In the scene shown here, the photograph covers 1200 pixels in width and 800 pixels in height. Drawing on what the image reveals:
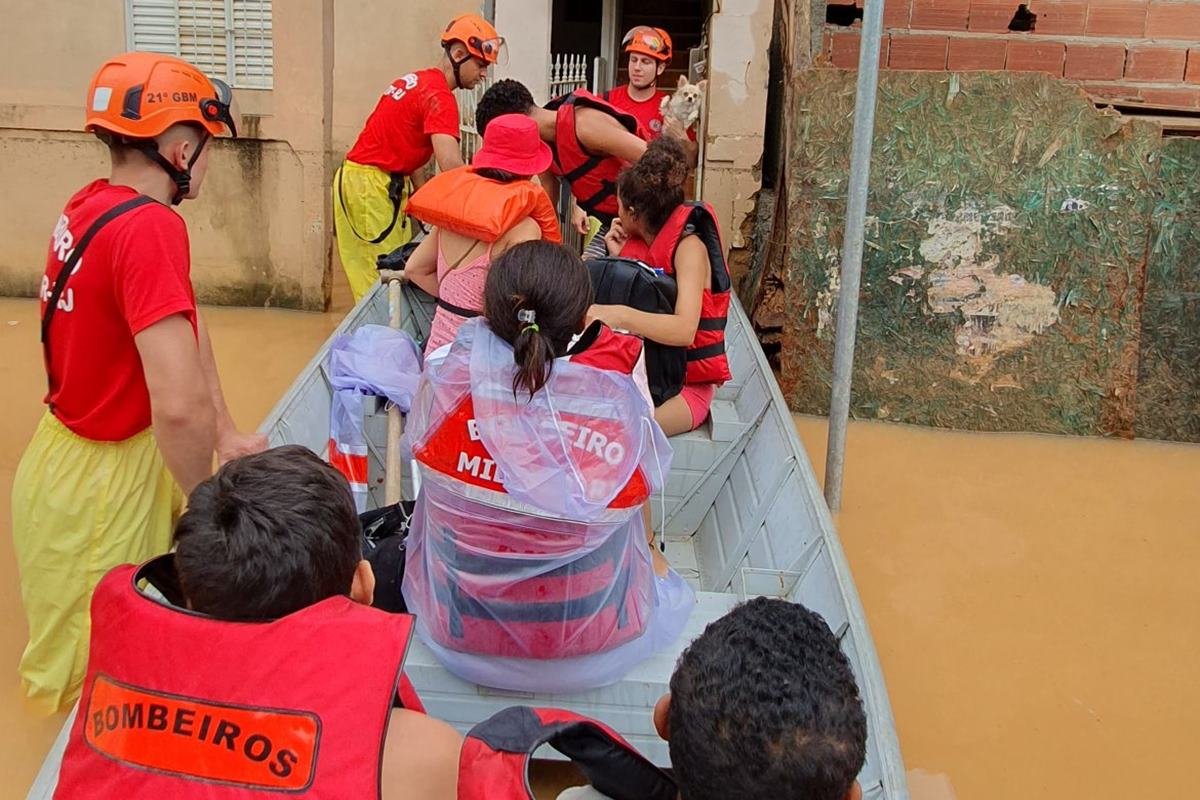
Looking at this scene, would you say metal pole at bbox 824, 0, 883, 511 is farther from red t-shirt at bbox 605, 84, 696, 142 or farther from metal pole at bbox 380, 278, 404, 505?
red t-shirt at bbox 605, 84, 696, 142

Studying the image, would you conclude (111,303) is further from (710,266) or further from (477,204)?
(710,266)

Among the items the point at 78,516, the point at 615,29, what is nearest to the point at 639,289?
the point at 78,516

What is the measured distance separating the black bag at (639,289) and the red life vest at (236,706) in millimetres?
2069

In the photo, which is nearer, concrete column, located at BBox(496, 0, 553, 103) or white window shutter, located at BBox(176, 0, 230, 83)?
concrete column, located at BBox(496, 0, 553, 103)

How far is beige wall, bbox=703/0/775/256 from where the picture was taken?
19.5 feet

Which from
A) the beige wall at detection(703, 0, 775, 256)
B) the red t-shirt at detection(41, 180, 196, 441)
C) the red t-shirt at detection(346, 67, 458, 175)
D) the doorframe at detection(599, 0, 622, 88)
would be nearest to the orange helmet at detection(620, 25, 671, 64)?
the beige wall at detection(703, 0, 775, 256)

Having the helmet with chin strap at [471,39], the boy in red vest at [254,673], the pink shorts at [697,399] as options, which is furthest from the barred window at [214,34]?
the boy in red vest at [254,673]

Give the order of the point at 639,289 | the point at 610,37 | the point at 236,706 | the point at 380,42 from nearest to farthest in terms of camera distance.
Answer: the point at 236,706
the point at 639,289
the point at 380,42
the point at 610,37

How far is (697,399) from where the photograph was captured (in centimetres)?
353

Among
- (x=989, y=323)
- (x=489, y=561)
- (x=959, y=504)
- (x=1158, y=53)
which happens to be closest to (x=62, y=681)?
(x=489, y=561)

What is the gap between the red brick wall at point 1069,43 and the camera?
5.23 metres

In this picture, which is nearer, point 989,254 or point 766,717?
point 766,717

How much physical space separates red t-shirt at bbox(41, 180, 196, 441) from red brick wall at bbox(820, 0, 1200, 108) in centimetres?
404

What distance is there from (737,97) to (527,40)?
1391 mm
